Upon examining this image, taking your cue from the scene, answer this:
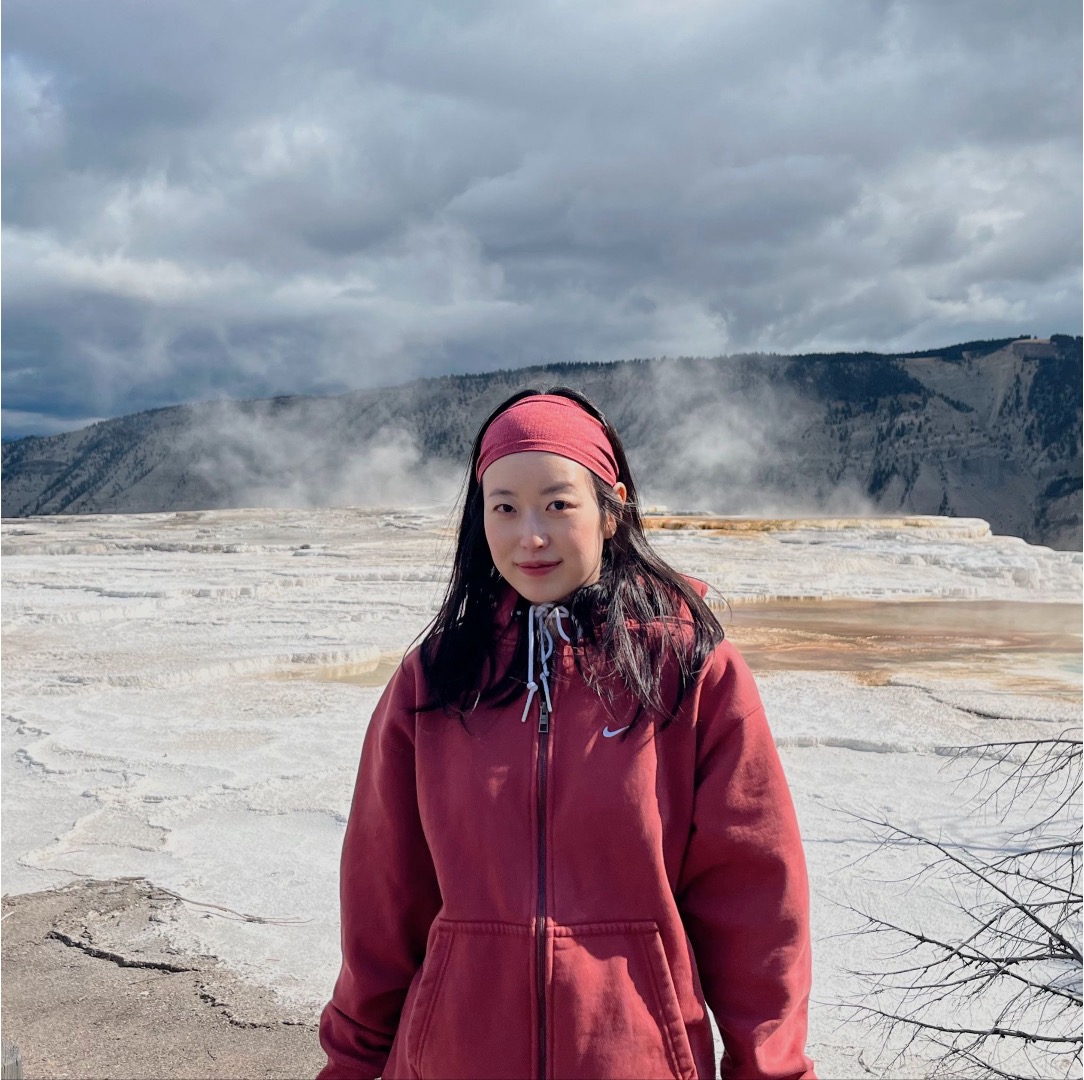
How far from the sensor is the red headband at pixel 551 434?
155 cm

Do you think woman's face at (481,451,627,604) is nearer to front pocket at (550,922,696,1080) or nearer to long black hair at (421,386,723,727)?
long black hair at (421,386,723,727)

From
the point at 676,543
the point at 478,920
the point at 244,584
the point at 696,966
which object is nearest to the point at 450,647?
the point at 478,920

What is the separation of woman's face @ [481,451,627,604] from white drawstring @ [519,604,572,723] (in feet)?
0.07

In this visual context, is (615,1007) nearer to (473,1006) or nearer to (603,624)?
(473,1006)

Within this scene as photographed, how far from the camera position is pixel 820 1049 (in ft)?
8.92

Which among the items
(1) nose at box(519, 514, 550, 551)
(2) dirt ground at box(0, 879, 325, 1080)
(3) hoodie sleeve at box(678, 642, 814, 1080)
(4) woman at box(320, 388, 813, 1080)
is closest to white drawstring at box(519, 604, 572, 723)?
(4) woman at box(320, 388, 813, 1080)

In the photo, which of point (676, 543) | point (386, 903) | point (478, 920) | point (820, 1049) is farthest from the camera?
point (676, 543)

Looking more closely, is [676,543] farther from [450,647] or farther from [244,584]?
[450,647]

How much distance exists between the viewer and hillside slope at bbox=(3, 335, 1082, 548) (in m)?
54.2

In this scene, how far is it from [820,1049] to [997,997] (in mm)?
659

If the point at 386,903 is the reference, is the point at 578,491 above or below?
above

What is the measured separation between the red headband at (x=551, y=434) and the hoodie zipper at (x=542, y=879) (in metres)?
0.37

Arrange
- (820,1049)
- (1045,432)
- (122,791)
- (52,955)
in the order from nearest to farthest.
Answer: (820,1049)
(52,955)
(122,791)
(1045,432)

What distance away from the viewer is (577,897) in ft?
4.54
